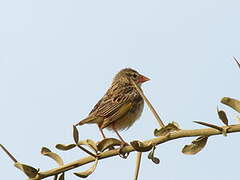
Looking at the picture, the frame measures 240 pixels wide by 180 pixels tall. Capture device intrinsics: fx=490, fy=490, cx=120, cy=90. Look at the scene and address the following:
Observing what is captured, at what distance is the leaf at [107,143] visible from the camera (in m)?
1.64

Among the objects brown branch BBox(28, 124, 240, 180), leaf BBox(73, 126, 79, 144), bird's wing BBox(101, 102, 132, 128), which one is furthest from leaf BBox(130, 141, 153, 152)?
bird's wing BBox(101, 102, 132, 128)

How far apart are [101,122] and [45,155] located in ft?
12.6

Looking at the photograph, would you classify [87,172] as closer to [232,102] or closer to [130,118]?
[232,102]

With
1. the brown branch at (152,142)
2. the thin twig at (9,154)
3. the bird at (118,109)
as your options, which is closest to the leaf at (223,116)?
the brown branch at (152,142)

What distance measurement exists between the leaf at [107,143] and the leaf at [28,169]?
222 millimetres

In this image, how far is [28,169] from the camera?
1583mm

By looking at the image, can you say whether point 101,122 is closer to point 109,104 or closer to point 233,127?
point 109,104

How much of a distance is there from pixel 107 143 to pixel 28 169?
280mm

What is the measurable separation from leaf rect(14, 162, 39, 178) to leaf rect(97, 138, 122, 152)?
0.73 feet

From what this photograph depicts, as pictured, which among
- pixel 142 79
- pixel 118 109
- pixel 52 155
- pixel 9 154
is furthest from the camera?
pixel 142 79

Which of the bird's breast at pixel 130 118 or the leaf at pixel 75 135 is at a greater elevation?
the leaf at pixel 75 135

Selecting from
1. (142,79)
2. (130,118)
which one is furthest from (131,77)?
(130,118)

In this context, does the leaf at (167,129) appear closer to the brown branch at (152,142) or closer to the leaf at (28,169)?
the brown branch at (152,142)

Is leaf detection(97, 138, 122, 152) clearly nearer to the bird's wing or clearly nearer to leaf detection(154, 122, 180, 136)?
leaf detection(154, 122, 180, 136)
